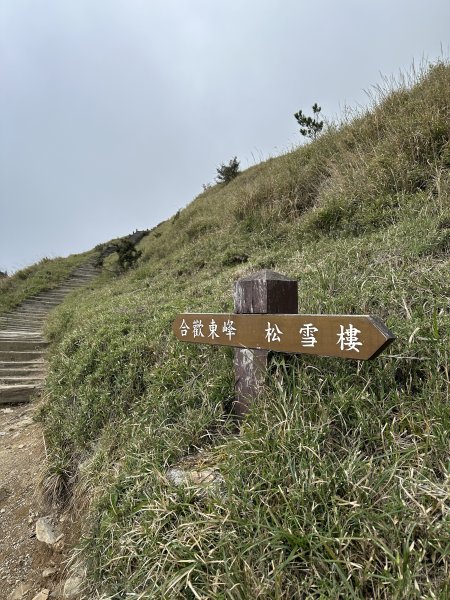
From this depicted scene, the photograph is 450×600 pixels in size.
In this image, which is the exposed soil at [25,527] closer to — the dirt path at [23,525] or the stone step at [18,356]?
the dirt path at [23,525]

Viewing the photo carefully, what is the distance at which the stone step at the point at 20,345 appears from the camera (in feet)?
25.5

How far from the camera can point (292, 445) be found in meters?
1.92

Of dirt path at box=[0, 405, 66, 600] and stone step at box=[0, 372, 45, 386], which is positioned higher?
stone step at box=[0, 372, 45, 386]

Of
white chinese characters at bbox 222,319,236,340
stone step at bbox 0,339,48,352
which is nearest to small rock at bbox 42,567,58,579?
white chinese characters at bbox 222,319,236,340

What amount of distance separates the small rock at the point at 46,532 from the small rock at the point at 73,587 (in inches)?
20.3

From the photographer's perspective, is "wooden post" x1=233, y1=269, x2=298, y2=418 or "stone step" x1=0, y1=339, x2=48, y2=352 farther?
"stone step" x1=0, y1=339, x2=48, y2=352

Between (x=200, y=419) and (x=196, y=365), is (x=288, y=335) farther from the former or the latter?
(x=196, y=365)

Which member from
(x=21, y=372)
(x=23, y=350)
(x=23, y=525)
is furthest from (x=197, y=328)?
(x=23, y=350)

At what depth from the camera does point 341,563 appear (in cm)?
146

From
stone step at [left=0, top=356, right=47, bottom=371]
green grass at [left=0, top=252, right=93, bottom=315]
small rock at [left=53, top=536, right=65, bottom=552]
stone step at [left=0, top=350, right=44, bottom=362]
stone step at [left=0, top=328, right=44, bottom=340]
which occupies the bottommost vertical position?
small rock at [left=53, top=536, right=65, bottom=552]

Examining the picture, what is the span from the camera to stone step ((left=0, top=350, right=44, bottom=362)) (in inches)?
291

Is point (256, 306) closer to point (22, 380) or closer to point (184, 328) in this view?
point (184, 328)

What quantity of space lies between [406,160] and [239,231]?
3473 mm

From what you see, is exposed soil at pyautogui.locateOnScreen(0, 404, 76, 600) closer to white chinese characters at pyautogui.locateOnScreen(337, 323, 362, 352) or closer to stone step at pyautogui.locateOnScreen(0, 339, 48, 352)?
white chinese characters at pyautogui.locateOnScreen(337, 323, 362, 352)
